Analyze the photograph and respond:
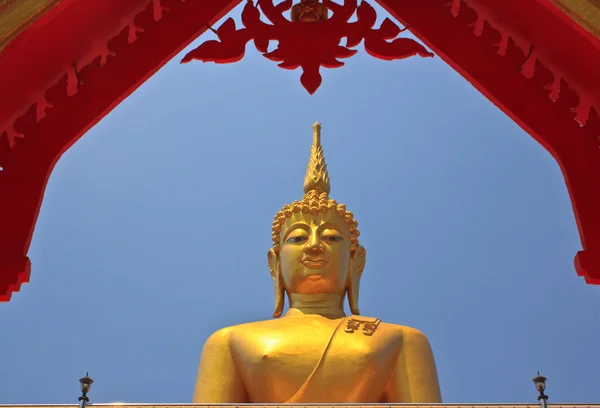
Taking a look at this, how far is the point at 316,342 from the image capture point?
5.70 metres

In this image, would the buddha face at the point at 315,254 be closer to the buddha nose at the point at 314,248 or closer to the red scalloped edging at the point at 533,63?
the buddha nose at the point at 314,248

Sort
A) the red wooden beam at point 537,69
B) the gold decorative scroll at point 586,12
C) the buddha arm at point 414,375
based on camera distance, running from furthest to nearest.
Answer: the buddha arm at point 414,375 < the red wooden beam at point 537,69 < the gold decorative scroll at point 586,12

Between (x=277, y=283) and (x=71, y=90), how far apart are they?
1816 mm

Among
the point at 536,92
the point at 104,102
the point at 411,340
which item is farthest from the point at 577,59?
the point at 104,102

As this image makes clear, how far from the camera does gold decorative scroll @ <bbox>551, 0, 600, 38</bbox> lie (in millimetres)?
4281

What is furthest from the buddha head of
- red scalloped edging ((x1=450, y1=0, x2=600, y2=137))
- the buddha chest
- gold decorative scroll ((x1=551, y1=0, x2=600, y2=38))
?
gold decorative scroll ((x1=551, y1=0, x2=600, y2=38))

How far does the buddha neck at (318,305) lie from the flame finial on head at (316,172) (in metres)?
0.71

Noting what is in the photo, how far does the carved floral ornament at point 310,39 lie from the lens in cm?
548

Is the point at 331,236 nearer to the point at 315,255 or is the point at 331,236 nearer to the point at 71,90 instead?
the point at 315,255

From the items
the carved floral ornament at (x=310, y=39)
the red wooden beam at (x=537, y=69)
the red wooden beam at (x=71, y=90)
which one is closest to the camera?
the red wooden beam at (x=71, y=90)

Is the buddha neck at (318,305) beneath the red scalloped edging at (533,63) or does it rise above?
beneath

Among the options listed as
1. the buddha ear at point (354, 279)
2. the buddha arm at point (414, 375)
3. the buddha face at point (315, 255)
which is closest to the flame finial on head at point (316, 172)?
the buddha face at point (315, 255)

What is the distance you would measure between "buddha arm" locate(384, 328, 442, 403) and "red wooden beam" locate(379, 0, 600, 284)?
1.33 metres

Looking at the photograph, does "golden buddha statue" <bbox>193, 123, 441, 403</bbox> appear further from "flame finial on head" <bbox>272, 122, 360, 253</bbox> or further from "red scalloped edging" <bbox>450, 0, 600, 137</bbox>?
"red scalloped edging" <bbox>450, 0, 600, 137</bbox>
